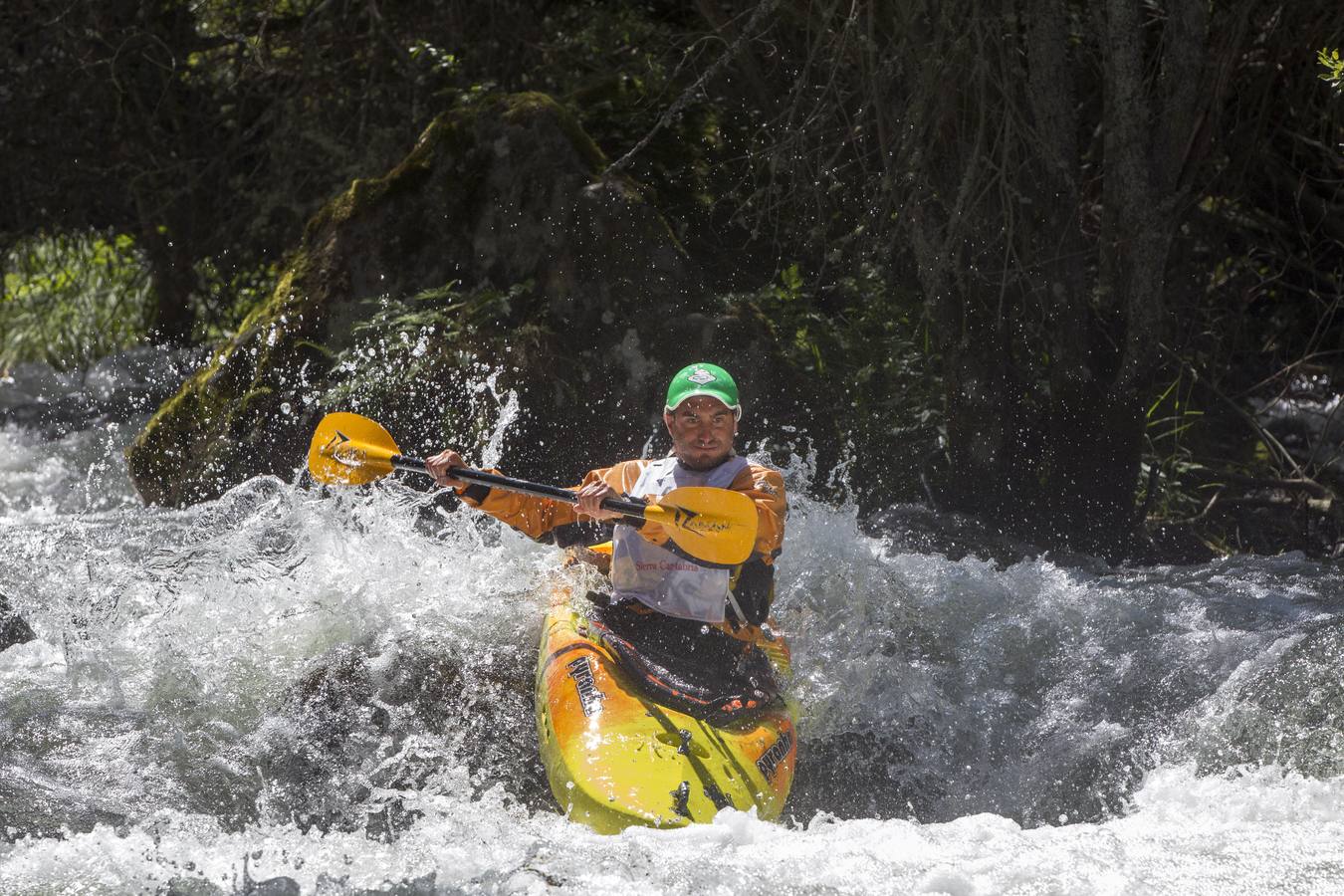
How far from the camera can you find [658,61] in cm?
717

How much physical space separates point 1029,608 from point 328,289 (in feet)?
10.7

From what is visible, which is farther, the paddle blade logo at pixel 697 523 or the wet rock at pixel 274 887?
the paddle blade logo at pixel 697 523

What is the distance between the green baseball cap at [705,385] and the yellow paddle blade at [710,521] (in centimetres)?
42

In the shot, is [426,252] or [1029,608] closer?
[1029,608]

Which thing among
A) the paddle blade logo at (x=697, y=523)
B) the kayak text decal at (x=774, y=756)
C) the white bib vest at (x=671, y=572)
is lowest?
the kayak text decal at (x=774, y=756)

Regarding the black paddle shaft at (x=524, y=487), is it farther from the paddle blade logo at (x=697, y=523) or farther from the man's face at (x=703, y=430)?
the man's face at (x=703, y=430)

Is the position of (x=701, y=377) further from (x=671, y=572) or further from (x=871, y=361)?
(x=871, y=361)

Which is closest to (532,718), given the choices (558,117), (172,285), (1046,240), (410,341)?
(410,341)

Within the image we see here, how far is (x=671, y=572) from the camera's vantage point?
Result: 4395 mm

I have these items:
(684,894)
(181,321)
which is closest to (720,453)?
(684,894)

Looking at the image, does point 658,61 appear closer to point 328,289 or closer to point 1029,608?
point 328,289

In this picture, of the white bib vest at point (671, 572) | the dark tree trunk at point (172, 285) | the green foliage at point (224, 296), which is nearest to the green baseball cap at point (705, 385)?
the white bib vest at point (671, 572)

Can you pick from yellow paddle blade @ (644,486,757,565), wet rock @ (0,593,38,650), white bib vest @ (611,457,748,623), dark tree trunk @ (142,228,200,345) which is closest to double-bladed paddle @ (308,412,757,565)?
yellow paddle blade @ (644,486,757,565)

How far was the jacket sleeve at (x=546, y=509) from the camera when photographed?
15.5ft
